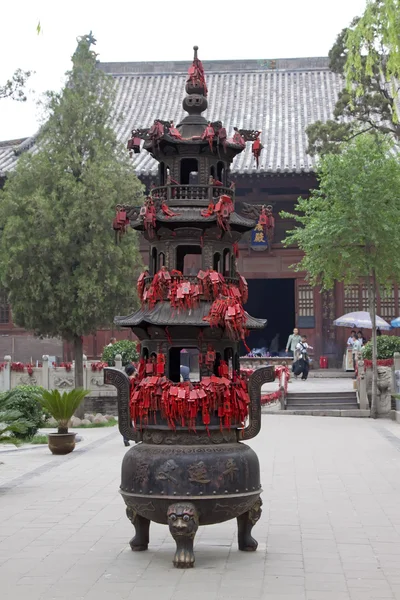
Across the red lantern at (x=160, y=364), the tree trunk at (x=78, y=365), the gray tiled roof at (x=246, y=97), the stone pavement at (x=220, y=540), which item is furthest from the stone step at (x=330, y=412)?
the red lantern at (x=160, y=364)

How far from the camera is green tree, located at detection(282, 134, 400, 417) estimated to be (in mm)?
22062

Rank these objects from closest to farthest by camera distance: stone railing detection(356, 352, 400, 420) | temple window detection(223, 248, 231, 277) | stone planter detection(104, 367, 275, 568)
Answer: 1. stone planter detection(104, 367, 275, 568)
2. temple window detection(223, 248, 231, 277)
3. stone railing detection(356, 352, 400, 420)

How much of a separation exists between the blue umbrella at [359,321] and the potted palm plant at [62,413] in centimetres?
1428

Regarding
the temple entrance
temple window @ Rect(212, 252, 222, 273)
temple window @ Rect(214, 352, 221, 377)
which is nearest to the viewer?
temple window @ Rect(214, 352, 221, 377)

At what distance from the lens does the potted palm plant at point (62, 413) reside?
16.1 m

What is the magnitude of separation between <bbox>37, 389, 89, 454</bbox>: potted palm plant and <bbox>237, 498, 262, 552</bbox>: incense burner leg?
8.04 m

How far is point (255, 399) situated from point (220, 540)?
1470 mm

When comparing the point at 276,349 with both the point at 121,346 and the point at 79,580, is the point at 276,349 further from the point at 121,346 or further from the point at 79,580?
the point at 79,580

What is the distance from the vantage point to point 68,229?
67.1ft

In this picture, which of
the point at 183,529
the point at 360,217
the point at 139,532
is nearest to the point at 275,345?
the point at 360,217

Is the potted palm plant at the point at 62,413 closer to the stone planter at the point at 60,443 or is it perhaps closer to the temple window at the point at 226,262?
the stone planter at the point at 60,443

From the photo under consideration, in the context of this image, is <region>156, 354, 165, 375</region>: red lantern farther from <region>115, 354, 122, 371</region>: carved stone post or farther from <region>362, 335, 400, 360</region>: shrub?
<region>362, 335, 400, 360</region>: shrub

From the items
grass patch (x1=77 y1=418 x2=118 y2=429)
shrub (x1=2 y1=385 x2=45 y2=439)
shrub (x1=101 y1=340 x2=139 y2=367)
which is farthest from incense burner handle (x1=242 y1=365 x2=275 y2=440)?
shrub (x1=101 y1=340 x2=139 y2=367)

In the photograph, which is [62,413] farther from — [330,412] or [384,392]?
[384,392]
